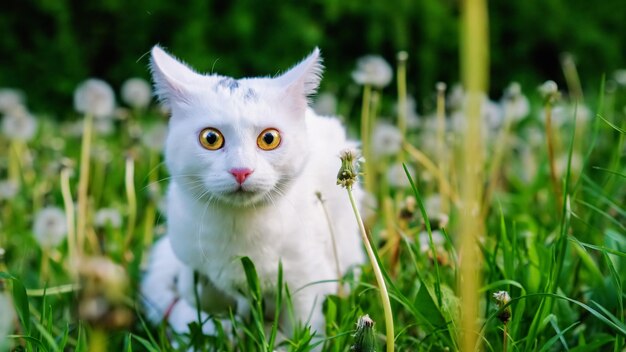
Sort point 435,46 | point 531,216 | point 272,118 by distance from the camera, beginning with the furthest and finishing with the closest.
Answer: point 435,46
point 531,216
point 272,118

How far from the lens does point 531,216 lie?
2.40 m

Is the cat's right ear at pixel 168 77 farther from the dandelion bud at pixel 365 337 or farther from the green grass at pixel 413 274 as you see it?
the dandelion bud at pixel 365 337

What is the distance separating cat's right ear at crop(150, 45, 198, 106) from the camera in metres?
1.43

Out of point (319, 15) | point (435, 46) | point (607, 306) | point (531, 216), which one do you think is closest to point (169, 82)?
point (607, 306)

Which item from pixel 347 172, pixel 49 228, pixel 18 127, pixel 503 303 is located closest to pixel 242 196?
pixel 347 172

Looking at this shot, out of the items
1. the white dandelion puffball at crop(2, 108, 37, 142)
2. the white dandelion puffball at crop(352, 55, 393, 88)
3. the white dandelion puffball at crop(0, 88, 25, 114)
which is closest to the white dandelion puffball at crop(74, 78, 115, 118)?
the white dandelion puffball at crop(2, 108, 37, 142)

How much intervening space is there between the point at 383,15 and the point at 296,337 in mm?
2710

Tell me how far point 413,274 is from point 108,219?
36.6 inches

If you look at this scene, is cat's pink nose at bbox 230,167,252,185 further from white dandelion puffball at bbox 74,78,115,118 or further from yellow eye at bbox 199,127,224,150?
white dandelion puffball at bbox 74,78,115,118

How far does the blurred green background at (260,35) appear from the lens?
149 inches

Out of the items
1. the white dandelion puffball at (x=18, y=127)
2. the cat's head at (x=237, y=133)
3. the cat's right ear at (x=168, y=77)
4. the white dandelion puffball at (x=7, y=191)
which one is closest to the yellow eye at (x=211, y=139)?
the cat's head at (x=237, y=133)

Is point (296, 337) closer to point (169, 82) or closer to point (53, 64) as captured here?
point (169, 82)

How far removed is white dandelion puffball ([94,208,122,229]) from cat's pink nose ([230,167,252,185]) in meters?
1.01

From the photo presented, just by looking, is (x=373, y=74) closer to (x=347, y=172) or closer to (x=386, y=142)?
(x=386, y=142)
